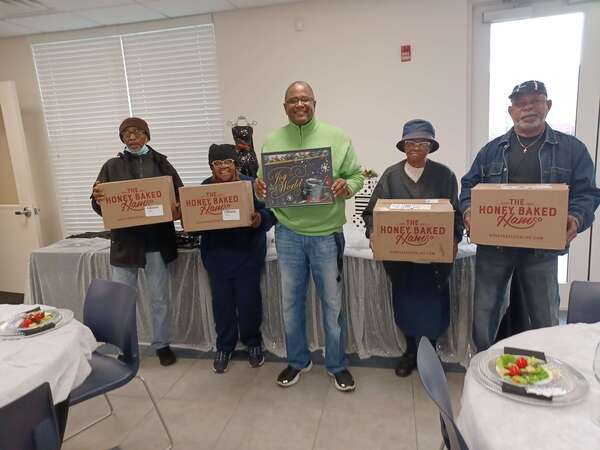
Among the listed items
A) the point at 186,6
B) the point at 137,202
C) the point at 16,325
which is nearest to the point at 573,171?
the point at 137,202

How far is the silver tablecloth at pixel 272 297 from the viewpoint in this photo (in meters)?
2.49

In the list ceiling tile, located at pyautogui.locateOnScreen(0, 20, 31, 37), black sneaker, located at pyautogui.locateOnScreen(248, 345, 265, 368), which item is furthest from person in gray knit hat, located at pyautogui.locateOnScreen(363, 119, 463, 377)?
ceiling tile, located at pyautogui.locateOnScreen(0, 20, 31, 37)

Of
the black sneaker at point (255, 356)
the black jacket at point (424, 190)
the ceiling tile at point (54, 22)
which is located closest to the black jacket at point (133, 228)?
the black sneaker at point (255, 356)

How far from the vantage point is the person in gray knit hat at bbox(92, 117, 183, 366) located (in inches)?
96.9

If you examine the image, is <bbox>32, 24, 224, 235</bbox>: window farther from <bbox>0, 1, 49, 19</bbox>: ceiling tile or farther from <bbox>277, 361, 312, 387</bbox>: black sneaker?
<bbox>277, 361, 312, 387</bbox>: black sneaker

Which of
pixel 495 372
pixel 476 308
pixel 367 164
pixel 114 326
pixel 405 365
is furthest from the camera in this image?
pixel 367 164

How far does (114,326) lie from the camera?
1.91 metres

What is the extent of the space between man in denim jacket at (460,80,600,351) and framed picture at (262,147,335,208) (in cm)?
70

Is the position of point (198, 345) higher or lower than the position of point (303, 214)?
lower

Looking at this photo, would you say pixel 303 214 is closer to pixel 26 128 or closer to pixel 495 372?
pixel 495 372

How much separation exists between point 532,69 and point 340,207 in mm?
1993

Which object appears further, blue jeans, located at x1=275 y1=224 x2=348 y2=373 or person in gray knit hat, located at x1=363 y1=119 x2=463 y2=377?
blue jeans, located at x1=275 y1=224 x2=348 y2=373

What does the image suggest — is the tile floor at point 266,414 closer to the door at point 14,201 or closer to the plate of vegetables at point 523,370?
the plate of vegetables at point 523,370

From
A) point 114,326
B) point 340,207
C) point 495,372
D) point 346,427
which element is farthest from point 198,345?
point 495,372
